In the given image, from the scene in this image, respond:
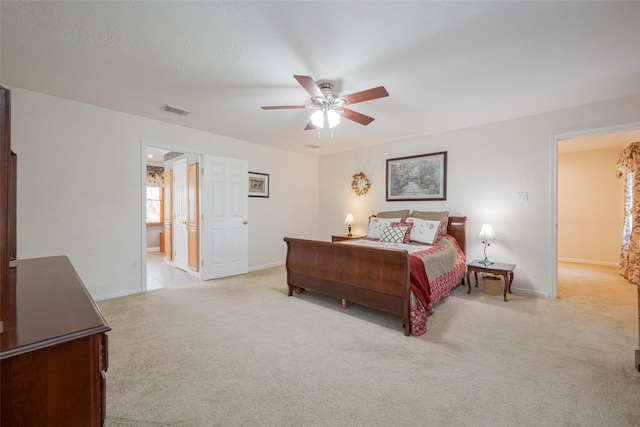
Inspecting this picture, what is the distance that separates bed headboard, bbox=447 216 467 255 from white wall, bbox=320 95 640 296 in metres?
0.09

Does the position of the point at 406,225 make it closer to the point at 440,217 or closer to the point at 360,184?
the point at 440,217

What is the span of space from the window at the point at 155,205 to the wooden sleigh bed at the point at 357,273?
596 cm

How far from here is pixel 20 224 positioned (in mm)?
3016

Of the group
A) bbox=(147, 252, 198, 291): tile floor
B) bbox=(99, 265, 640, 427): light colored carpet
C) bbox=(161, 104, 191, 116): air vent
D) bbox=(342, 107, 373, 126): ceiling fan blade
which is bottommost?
bbox=(99, 265, 640, 427): light colored carpet

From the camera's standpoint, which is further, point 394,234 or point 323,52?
point 394,234

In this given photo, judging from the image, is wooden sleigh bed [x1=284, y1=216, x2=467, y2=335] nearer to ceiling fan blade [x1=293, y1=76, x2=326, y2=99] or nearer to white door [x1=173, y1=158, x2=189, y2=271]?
ceiling fan blade [x1=293, y1=76, x2=326, y2=99]

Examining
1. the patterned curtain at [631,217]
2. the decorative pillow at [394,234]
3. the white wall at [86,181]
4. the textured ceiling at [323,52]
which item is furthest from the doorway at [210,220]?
the patterned curtain at [631,217]

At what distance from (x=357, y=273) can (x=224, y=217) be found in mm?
2822

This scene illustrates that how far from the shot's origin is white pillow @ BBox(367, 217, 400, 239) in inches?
184

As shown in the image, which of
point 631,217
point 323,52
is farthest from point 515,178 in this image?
point 323,52

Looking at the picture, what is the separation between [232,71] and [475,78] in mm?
2360

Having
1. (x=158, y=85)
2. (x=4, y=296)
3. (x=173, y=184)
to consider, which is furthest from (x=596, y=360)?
(x=173, y=184)

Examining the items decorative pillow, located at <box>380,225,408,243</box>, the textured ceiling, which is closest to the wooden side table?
decorative pillow, located at <box>380,225,408,243</box>

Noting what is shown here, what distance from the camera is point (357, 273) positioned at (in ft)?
9.85
